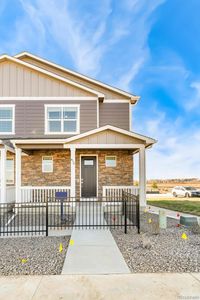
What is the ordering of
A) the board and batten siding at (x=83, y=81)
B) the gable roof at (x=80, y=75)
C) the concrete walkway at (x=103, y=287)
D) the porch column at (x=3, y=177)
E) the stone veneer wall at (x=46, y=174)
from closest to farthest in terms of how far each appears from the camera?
1. the concrete walkway at (x=103, y=287)
2. the porch column at (x=3, y=177)
3. the stone veneer wall at (x=46, y=174)
4. the gable roof at (x=80, y=75)
5. the board and batten siding at (x=83, y=81)

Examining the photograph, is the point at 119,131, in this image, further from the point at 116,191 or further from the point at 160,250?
the point at 160,250

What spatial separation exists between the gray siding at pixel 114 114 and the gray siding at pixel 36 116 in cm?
74

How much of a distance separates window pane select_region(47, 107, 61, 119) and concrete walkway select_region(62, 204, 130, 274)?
25.5 feet

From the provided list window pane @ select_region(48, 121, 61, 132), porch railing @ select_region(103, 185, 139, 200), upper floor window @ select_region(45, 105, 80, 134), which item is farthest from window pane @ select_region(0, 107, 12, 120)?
porch railing @ select_region(103, 185, 139, 200)

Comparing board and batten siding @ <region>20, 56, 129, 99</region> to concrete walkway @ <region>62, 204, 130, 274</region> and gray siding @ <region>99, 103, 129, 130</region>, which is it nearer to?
gray siding @ <region>99, 103, 129, 130</region>

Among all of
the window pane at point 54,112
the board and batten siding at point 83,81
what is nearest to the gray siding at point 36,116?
the window pane at point 54,112

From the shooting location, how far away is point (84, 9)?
61.9 ft

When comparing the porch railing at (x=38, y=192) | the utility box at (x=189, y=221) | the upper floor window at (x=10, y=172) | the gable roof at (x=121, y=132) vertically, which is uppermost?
the gable roof at (x=121, y=132)

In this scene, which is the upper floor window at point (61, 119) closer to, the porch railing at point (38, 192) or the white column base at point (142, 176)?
the porch railing at point (38, 192)

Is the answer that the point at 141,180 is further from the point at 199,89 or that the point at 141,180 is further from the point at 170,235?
the point at 199,89

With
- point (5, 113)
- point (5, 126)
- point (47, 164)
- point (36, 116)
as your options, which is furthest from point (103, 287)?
point (5, 113)

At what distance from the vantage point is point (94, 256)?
519 centimetres

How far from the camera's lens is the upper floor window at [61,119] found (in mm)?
13133

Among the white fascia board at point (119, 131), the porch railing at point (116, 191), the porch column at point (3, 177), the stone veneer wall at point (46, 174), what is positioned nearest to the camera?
the white fascia board at point (119, 131)
